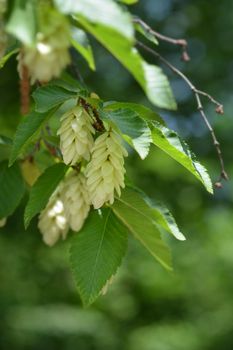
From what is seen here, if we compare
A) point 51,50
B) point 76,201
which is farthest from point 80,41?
point 76,201

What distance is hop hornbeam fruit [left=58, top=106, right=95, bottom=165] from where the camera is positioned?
5.88 feet

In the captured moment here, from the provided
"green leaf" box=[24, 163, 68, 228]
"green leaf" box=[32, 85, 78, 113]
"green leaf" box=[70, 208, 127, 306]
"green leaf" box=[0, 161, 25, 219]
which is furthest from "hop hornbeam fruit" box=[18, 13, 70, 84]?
"green leaf" box=[0, 161, 25, 219]

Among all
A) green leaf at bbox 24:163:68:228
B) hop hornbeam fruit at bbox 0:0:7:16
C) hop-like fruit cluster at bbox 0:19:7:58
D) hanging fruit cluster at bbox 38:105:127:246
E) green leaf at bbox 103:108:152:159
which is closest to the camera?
hop hornbeam fruit at bbox 0:0:7:16

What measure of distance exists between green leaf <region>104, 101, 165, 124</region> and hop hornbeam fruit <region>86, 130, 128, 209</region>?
0.21 feet

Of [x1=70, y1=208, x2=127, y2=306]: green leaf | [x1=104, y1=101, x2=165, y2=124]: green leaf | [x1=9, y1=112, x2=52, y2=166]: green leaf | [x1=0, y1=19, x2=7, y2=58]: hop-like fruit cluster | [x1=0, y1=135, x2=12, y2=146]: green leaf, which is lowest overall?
[x1=70, y1=208, x2=127, y2=306]: green leaf

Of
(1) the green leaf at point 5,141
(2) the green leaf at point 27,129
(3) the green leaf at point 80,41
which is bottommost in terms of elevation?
(1) the green leaf at point 5,141

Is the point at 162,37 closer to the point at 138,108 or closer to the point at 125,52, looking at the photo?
the point at 138,108

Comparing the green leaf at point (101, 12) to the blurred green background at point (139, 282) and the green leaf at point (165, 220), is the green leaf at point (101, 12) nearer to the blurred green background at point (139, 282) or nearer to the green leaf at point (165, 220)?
the green leaf at point (165, 220)

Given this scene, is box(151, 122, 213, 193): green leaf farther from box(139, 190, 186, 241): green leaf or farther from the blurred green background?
the blurred green background

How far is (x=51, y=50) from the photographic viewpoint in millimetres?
1488

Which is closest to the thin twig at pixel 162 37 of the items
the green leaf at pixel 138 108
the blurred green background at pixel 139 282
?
the green leaf at pixel 138 108

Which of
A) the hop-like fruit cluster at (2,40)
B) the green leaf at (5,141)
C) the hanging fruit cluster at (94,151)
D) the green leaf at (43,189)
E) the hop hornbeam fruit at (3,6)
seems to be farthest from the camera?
the green leaf at (5,141)

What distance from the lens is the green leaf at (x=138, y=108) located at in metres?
1.82

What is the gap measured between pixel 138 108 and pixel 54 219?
53 cm
